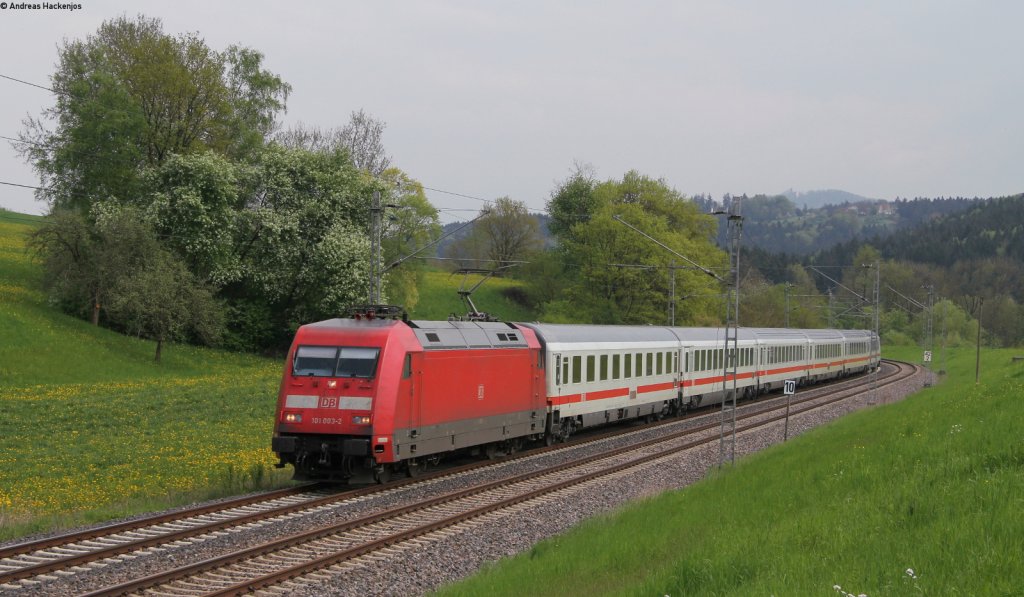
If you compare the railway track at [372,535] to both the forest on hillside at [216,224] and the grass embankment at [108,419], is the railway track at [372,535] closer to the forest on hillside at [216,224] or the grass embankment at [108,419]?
the grass embankment at [108,419]

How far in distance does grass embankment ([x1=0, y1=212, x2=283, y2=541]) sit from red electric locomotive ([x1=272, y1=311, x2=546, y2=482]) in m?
2.14

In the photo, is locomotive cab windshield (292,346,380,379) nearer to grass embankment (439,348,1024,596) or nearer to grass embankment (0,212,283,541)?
grass embankment (0,212,283,541)

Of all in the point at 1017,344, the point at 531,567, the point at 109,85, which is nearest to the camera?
the point at 531,567

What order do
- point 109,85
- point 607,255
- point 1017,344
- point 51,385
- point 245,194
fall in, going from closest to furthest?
point 51,385 → point 109,85 → point 245,194 → point 607,255 → point 1017,344

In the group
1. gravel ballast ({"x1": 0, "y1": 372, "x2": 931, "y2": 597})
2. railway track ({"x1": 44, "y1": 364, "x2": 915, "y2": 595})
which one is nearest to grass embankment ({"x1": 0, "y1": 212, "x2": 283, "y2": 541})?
gravel ballast ({"x1": 0, "y1": 372, "x2": 931, "y2": 597})

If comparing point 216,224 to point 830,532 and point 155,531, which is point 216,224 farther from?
point 830,532

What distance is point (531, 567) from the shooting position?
39.5 ft

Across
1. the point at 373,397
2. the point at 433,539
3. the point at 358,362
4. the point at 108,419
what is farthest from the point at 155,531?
the point at 108,419

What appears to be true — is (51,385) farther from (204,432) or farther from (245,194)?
(245,194)

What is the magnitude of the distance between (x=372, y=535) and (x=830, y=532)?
7.43m

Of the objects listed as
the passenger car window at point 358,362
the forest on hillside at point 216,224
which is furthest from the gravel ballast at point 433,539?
the forest on hillside at point 216,224

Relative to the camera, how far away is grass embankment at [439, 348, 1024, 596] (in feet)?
26.5

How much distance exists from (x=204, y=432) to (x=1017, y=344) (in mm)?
114466

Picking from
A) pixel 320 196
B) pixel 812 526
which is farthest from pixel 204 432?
pixel 320 196
